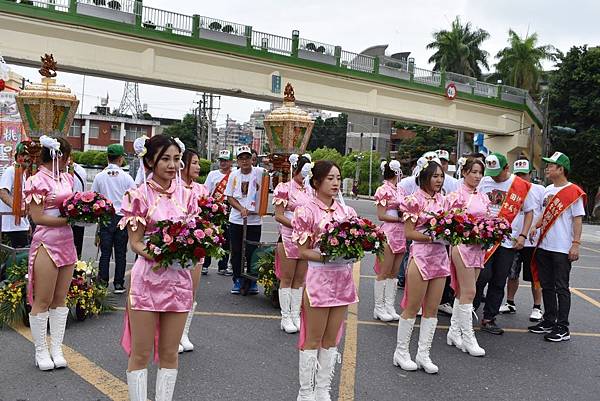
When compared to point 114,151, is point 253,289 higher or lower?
lower

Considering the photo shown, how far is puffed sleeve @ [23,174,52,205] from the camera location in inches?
191

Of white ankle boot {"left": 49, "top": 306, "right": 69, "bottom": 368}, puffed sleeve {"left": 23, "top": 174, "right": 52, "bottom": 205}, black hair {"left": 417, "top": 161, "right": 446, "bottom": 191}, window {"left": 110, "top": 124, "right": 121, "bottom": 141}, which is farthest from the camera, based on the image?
window {"left": 110, "top": 124, "right": 121, "bottom": 141}

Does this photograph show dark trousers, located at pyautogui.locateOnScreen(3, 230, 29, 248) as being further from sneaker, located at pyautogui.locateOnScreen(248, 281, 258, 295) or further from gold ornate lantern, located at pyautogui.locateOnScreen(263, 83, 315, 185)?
gold ornate lantern, located at pyautogui.locateOnScreen(263, 83, 315, 185)

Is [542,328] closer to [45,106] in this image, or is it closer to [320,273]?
[320,273]

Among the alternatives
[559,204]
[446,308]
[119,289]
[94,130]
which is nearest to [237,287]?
[119,289]

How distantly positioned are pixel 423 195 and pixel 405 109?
21.9 metres

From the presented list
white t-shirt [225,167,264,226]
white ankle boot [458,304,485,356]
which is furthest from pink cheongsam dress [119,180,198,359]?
white t-shirt [225,167,264,226]

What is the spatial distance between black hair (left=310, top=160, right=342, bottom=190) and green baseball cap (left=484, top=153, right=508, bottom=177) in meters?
3.02

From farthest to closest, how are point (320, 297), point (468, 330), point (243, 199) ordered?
1. point (243, 199)
2. point (468, 330)
3. point (320, 297)

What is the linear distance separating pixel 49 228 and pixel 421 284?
11.0 feet

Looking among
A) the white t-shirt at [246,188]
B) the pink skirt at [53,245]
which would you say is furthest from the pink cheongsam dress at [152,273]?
the white t-shirt at [246,188]

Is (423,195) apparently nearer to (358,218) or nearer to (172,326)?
(358,218)

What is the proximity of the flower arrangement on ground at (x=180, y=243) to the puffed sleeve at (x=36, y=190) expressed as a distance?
1718 mm

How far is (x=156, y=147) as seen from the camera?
3.87 meters
